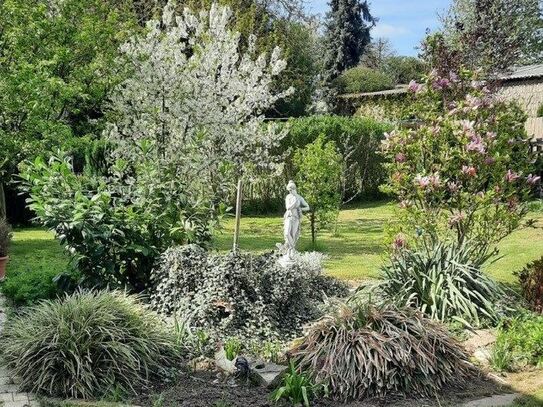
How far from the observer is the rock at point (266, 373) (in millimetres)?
4955

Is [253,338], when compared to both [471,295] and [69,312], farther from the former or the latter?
[471,295]

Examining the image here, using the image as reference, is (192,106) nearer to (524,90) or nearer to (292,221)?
(292,221)

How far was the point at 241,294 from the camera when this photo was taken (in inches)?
245

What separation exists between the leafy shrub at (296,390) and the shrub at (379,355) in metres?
0.13

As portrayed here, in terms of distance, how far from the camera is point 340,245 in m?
13.0

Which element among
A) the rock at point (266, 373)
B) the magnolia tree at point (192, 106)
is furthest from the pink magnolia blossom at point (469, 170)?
the magnolia tree at point (192, 106)

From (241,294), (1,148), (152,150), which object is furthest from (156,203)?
(1,148)

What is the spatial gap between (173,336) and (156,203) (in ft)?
6.58

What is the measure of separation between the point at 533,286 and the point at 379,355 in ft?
9.75

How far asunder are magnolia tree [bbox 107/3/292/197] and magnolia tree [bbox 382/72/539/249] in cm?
275

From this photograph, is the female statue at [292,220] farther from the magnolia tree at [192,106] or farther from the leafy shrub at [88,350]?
the leafy shrub at [88,350]

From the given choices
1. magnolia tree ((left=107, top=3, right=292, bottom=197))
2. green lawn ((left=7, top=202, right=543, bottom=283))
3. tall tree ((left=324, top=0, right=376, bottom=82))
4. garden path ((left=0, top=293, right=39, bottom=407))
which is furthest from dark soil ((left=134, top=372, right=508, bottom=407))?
tall tree ((left=324, top=0, right=376, bottom=82))

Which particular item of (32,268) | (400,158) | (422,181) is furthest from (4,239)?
(422,181)

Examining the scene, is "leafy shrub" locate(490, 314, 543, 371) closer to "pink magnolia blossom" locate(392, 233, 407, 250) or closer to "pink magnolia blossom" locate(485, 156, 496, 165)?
"pink magnolia blossom" locate(392, 233, 407, 250)
